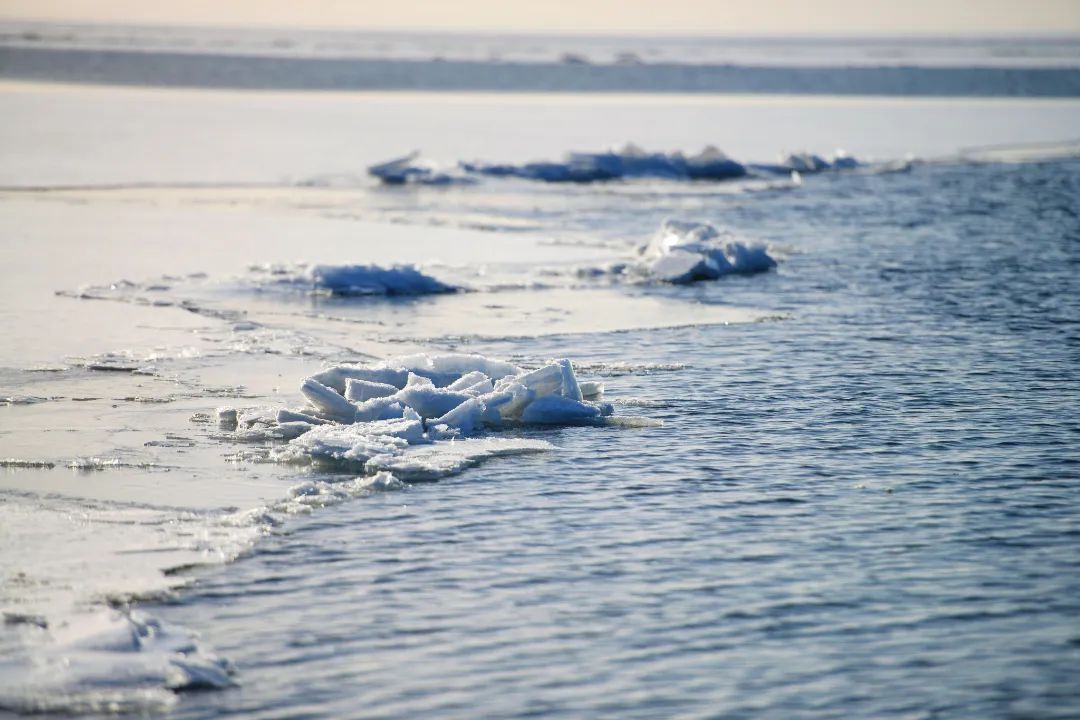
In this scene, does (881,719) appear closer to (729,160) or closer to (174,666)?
(174,666)

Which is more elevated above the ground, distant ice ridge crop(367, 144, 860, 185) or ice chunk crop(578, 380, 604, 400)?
distant ice ridge crop(367, 144, 860, 185)

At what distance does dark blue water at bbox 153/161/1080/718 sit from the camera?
16.3 ft

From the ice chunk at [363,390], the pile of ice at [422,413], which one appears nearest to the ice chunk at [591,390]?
the pile of ice at [422,413]

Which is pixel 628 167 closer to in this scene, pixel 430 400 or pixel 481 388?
pixel 481 388

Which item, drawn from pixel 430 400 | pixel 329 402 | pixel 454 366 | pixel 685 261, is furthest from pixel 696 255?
pixel 329 402

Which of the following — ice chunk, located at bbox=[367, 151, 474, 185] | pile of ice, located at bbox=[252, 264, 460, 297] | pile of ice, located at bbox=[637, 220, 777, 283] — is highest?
ice chunk, located at bbox=[367, 151, 474, 185]

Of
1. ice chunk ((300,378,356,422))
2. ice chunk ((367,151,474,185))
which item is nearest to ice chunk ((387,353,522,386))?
ice chunk ((300,378,356,422))

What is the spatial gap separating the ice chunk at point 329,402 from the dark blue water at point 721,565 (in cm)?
103

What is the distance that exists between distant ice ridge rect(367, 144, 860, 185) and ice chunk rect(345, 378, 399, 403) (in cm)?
1567

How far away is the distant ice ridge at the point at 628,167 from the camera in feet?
80.2

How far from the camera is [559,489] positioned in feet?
23.7

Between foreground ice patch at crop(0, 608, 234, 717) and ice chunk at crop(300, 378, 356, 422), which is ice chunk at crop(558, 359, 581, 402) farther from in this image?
foreground ice patch at crop(0, 608, 234, 717)

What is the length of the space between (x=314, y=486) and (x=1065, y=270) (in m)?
9.79

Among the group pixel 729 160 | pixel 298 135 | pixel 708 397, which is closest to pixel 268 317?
pixel 708 397
